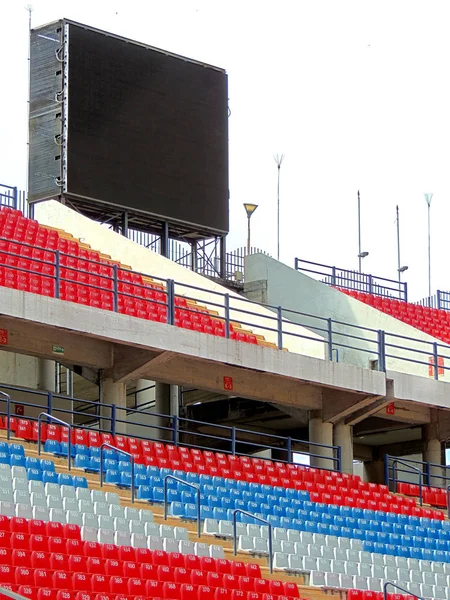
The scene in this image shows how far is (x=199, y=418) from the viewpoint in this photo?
33.3 metres

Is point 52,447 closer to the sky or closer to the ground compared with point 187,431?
closer to the ground

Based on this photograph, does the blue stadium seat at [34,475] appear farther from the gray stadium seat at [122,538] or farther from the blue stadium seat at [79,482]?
the gray stadium seat at [122,538]

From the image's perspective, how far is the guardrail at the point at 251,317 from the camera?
26203 mm

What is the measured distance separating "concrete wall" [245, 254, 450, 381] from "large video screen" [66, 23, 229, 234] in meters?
3.11

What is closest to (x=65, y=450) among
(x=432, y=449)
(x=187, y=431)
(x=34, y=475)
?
(x=34, y=475)

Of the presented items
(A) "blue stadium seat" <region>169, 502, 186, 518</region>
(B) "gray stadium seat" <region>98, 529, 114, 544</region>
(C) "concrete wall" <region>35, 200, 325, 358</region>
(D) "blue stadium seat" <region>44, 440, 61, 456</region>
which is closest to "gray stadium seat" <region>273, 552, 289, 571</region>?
(A) "blue stadium seat" <region>169, 502, 186, 518</region>

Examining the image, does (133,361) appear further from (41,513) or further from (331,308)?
(41,513)

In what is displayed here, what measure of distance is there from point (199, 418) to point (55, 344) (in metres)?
8.24

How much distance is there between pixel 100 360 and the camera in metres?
26.6

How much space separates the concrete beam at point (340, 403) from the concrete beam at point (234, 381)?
0.55ft

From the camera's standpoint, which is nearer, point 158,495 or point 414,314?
point 158,495

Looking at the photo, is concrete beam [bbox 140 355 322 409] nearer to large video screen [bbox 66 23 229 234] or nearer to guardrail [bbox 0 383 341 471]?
guardrail [bbox 0 383 341 471]

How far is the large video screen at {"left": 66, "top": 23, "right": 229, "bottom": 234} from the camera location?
34.5 m

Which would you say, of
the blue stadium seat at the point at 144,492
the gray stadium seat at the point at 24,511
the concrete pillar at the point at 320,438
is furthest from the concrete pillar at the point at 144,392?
the gray stadium seat at the point at 24,511
